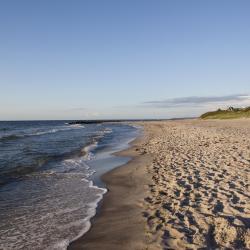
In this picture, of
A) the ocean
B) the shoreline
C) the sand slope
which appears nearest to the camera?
the sand slope

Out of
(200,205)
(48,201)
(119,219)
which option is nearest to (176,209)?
(200,205)

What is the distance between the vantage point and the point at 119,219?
817 centimetres

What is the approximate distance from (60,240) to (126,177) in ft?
22.5

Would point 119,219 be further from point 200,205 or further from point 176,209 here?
point 200,205

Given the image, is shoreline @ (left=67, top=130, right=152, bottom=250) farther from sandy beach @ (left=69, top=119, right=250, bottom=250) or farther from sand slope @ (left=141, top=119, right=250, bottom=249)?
sand slope @ (left=141, top=119, right=250, bottom=249)

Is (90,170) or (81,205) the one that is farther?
(90,170)

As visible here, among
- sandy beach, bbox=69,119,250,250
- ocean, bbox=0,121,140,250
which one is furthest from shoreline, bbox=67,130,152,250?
ocean, bbox=0,121,140,250

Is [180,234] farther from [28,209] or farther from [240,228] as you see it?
[28,209]

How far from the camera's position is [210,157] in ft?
52.9

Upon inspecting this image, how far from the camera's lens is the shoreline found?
261 inches

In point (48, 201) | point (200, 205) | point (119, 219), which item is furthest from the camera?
point (48, 201)

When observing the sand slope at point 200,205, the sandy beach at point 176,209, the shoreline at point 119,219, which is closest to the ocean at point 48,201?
the shoreline at point 119,219

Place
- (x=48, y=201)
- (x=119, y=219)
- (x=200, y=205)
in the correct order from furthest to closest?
(x=48, y=201)
(x=200, y=205)
(x=119, y=219)

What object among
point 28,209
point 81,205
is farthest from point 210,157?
point 28,209
